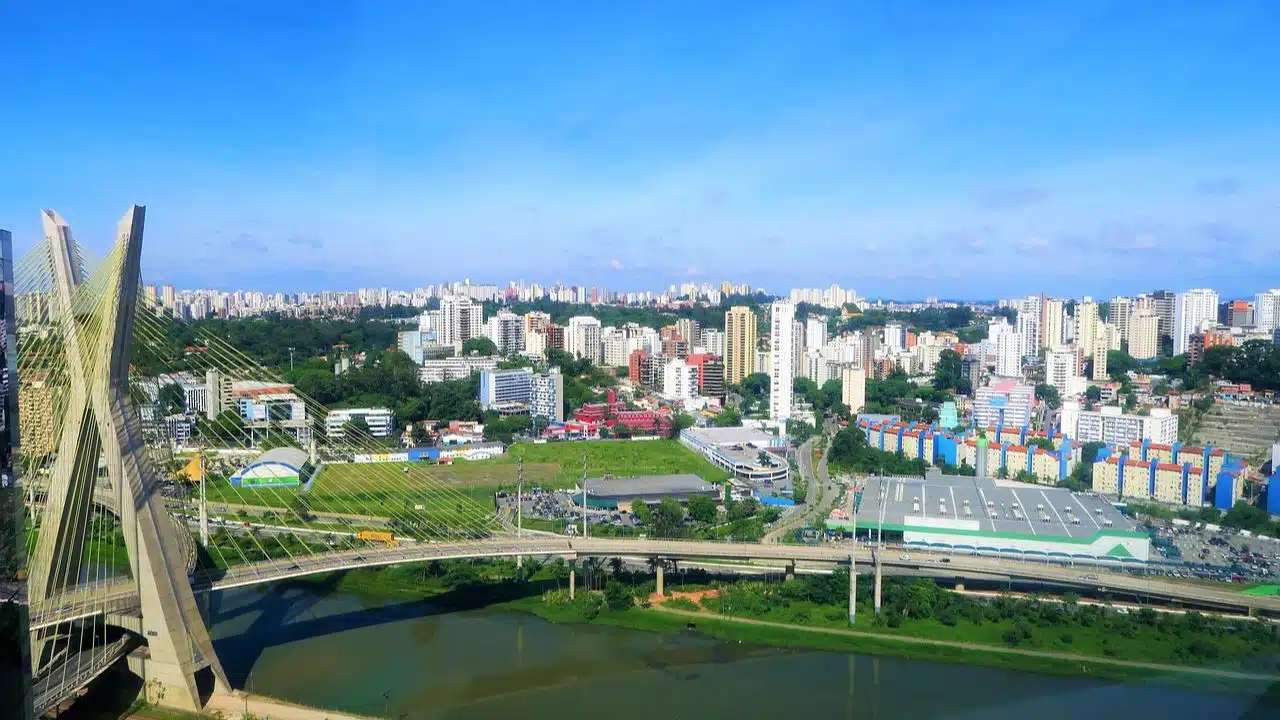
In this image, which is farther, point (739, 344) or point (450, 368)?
point (739, 344)

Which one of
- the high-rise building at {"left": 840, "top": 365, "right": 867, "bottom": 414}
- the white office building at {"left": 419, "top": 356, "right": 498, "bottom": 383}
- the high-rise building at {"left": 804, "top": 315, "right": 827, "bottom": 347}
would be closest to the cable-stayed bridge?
the high-rise building at {"left": 840, "top": 365, "right": 867, "bottom": 414}

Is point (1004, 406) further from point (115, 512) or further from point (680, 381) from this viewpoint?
point (115, 512)

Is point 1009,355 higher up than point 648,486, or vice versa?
point 1009,355

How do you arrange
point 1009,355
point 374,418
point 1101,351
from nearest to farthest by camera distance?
1. point 374,418
2. point 1101,351
3. point 1009,355

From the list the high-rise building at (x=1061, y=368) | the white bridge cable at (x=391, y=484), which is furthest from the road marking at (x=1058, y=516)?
the high-rise building at (x=1061, y=368)

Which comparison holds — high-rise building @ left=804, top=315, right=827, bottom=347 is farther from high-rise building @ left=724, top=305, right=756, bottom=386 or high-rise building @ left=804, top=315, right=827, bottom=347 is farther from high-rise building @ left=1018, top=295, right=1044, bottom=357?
high-rise building @ left=1018, top=295, right=1044, bottom=357

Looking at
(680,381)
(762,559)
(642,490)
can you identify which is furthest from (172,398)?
(680,381)

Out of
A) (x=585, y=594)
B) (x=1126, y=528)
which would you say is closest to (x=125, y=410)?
(x=585, y=594)

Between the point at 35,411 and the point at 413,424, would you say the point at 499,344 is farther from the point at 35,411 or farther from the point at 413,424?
the point at 35,411
